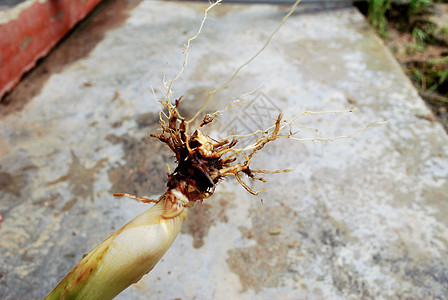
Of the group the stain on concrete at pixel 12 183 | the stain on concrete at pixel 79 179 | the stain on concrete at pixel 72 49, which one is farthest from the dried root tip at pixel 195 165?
the stain on concrete at pixel 72 49

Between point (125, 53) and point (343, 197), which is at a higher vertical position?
point (125, 53)

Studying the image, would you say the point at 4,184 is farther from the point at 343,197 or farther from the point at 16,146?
the point at 343,197

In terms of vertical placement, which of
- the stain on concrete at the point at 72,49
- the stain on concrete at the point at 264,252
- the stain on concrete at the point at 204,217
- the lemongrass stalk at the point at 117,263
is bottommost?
the stain on concrete at the point at 264,252

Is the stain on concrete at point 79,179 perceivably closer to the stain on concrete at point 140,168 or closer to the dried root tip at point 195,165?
the stain on concrete at point 140,168

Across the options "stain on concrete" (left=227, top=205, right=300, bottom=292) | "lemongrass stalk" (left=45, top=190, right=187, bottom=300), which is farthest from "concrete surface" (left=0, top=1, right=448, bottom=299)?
"lemongrass stalk" (left=45, top=190, right=187, bottom=300)

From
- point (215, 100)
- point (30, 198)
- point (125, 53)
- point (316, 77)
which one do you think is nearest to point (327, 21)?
point (316, 77)

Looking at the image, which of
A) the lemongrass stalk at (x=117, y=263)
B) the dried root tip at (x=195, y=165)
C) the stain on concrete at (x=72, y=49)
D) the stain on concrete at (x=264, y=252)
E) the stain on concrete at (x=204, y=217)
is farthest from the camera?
the stain on concrete at (x=72, y=49)

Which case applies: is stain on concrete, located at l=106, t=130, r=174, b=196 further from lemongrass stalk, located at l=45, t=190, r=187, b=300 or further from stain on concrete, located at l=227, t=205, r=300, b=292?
lemongrass stalk, located at l=45, t=190, r=187, b=300
